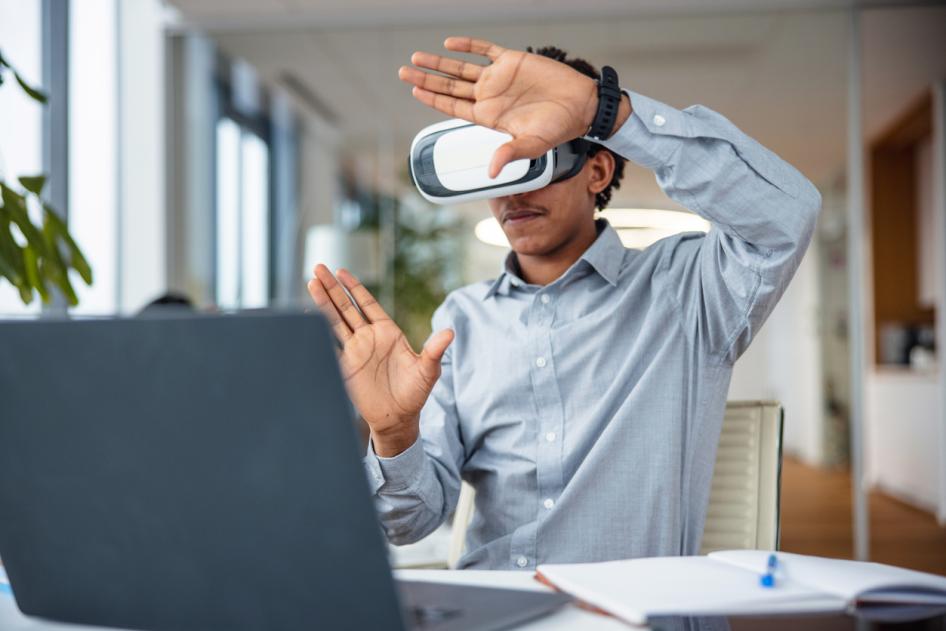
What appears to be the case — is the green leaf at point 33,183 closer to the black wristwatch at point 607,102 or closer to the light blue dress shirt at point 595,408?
the light blue dress shirt at point 595,408

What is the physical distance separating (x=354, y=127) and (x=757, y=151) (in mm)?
3498

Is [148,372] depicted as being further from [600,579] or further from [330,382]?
[600,579]

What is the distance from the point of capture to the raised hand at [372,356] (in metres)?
0.99

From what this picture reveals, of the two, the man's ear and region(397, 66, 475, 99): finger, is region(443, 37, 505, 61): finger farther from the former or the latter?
the man's ear

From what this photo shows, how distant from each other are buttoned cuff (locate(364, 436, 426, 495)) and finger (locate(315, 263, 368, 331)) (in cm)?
18

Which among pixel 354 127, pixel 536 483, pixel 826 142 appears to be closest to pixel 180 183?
pixel 354 127

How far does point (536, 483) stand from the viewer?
1323mm

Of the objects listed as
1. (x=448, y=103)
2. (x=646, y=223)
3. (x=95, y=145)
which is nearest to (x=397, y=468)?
(x=448, y=103)

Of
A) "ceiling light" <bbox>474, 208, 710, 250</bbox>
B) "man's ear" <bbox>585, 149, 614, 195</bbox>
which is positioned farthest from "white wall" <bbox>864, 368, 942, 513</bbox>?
"man's ear" <bbox>585, 149, 614, 195</bbox>

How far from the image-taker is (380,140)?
14.1 feet

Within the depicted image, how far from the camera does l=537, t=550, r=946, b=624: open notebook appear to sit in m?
0.67

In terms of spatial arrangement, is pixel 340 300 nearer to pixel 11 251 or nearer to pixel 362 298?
pixel 362 298

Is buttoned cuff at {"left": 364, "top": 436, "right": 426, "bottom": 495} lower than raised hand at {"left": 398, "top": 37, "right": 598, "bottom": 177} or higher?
lower

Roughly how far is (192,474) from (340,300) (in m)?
0.45
